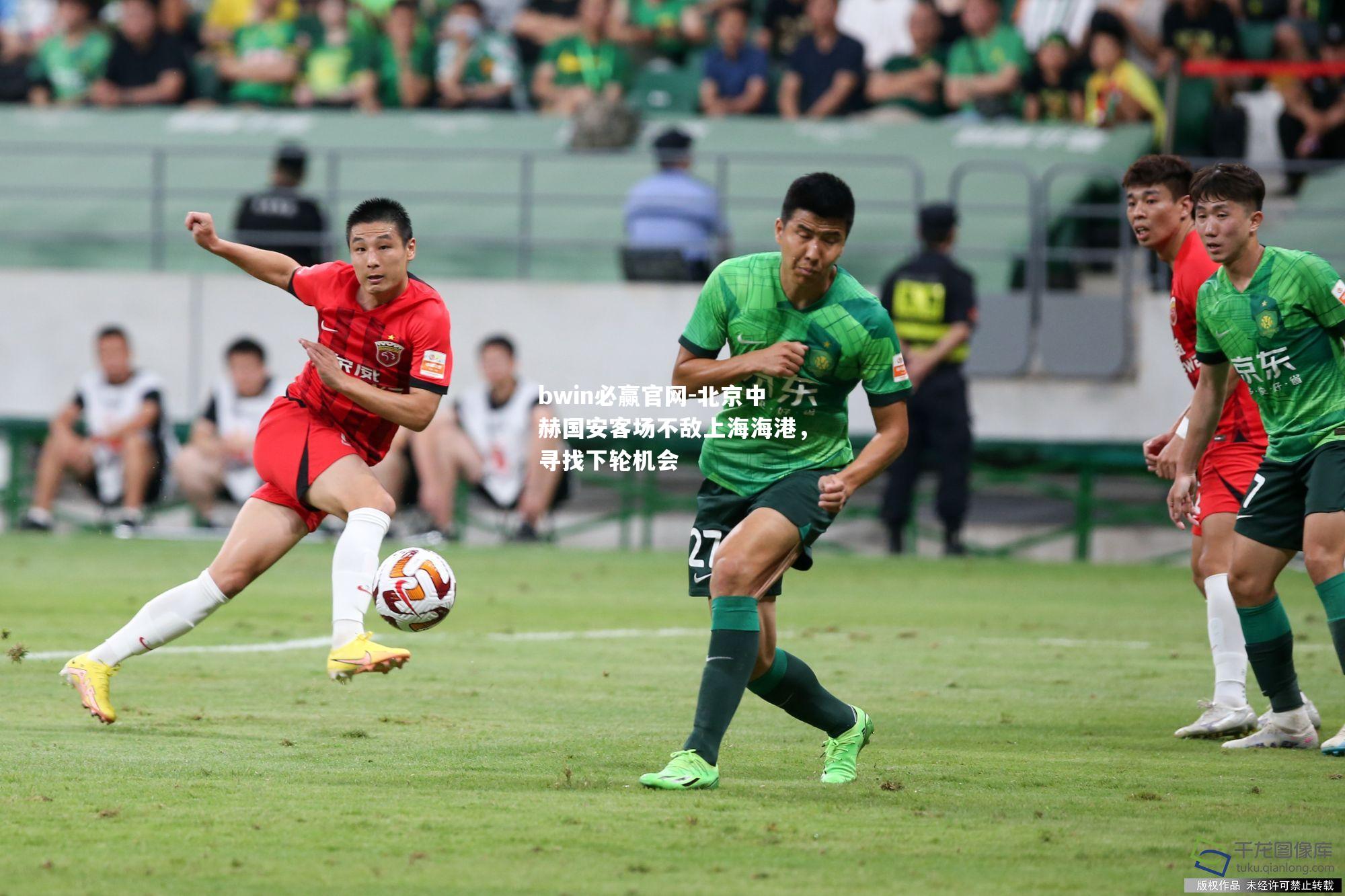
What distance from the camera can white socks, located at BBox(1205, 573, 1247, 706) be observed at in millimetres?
8211

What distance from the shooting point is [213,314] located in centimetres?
1916

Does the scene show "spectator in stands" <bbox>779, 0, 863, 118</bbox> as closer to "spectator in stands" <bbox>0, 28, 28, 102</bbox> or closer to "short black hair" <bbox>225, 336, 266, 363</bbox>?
"short black hair" <bbox>225, 336, 266, 363</bbox>

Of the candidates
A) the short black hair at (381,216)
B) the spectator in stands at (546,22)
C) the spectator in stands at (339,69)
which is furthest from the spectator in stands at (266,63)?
the short black hair at (381,216)

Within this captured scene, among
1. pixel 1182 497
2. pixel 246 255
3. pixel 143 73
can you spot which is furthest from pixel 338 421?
pixel 143 73

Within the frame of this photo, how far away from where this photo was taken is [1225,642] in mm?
8359

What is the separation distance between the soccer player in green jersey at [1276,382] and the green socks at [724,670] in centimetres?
240

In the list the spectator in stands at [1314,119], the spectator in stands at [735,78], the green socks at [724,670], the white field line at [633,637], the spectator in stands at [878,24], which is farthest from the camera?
the spectator in stands at [878,24]

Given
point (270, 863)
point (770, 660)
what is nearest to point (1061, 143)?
point (770, 660)

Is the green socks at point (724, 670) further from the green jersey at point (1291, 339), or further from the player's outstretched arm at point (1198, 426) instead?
the green jersey at point (1291, 339)

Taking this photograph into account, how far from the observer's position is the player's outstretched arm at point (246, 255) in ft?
25.4

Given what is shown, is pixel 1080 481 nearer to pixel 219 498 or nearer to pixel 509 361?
pixel 509 361

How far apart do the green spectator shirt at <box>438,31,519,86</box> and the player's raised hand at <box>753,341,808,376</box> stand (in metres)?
16.2

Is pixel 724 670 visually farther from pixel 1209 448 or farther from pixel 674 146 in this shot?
pixel 674 146

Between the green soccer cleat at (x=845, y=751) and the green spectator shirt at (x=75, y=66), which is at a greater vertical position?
the green spectator shirt at (x=75, y=66)
